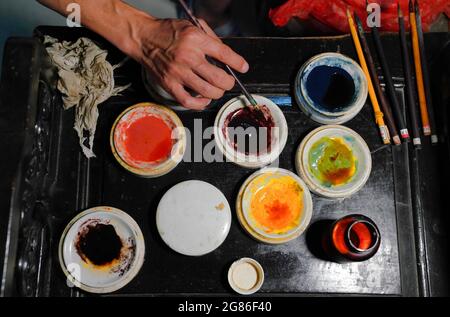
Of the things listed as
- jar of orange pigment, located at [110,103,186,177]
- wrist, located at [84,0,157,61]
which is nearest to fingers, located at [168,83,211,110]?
jar of orange pigment, located at [110,103,186,177]

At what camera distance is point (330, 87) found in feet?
6.15

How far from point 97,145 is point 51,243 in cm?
45

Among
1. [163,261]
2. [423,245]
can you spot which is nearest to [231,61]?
[163,261]

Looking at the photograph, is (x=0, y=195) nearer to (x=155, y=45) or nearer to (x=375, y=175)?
(x=155, y=45)

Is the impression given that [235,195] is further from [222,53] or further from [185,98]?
[222,53]

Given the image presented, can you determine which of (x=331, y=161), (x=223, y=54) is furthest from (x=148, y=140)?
(x=331, y=161)

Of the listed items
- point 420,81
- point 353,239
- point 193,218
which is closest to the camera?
point 353,239

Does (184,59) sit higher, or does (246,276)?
(184,59)

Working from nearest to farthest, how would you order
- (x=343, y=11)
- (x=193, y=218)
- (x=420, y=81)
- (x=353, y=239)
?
(x=353, y=239)
(x=193, y=218)
(x=420, y=81)
(x=343, y=11)

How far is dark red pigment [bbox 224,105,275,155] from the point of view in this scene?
6.04 feet

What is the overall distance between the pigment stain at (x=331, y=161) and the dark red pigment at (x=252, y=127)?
20 centimetres

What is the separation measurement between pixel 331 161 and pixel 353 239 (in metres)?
0.35

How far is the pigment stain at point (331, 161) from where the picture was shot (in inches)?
71.5

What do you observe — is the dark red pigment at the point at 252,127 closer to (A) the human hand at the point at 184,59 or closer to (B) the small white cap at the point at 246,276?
(A) the human hand at the point at 184,59
